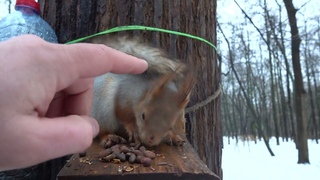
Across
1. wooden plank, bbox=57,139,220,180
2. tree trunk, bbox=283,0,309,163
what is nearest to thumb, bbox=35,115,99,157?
wooden plank, bbox=57,139,220,180

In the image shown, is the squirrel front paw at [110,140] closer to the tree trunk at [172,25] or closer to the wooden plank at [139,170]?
the wooden plank at [139,170]

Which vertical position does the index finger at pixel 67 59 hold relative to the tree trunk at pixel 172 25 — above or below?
below

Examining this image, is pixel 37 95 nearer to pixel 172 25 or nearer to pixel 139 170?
pixel 139 170

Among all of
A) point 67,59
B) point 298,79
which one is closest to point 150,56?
point 67,59

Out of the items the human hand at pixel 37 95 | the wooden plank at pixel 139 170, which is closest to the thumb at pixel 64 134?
the human hand at pixel 37 95

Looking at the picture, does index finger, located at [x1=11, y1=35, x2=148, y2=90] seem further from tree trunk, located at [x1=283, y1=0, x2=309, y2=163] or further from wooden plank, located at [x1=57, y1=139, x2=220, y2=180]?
tree trunk, located at [x1=283, y1=0, x2=309, y2=163]
